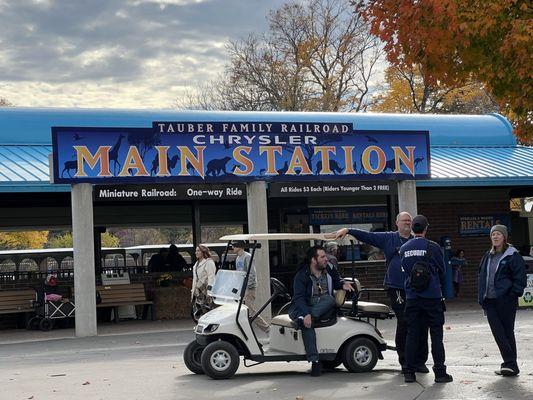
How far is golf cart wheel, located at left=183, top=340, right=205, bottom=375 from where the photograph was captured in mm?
12977

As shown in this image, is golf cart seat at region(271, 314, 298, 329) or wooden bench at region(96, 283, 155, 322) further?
wooden bench at region(96, 283, 155, 322)

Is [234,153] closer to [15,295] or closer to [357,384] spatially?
[15,295]

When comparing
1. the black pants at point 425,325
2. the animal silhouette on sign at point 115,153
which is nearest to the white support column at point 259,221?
the animal silhouette on sign at point 115,153

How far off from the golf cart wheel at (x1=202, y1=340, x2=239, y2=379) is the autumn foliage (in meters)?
3.96

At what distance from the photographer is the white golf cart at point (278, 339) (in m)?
12.4

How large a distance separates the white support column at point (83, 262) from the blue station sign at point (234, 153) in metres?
0.36

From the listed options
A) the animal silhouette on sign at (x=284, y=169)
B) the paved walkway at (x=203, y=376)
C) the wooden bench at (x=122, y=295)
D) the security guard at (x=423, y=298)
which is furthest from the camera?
the wooden bench at (x=122, y=295)

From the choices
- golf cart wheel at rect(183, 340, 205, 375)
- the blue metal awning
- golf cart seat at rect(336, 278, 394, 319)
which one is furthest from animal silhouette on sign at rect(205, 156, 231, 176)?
golf cart seat at rect(336, 278, 394, 319)

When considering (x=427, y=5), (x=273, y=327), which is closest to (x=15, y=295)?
(x=273, y=327)

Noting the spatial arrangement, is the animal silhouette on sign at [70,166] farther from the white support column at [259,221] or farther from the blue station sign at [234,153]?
the white support column at [259,221]

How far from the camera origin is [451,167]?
25.0 m

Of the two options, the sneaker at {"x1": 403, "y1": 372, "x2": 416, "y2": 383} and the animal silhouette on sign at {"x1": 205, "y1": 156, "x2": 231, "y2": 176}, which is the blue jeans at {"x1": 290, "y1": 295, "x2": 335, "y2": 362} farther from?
the animal silhouette on sign at {"x1": 205, "y1": 156, "x2": 231, "y2": 176}

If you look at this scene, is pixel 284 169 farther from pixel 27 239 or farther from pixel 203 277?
pixel 27 239

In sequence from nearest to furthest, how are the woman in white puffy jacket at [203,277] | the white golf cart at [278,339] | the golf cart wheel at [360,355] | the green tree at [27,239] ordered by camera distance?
the white golf cart at [278,339] → the golf cart wheel at [360,355] → the woman in white puffy jacket at [203,277] → the green tree at [27,239]
